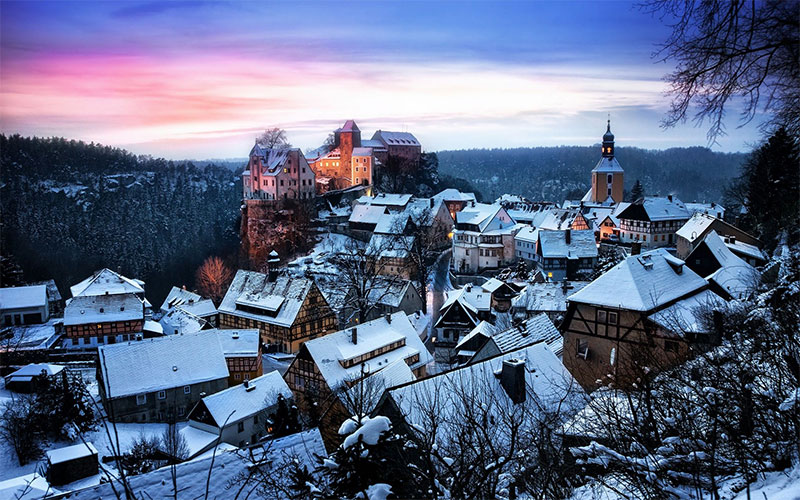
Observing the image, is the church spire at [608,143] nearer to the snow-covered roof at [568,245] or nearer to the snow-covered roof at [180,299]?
the snow-covered roof at [568,245]

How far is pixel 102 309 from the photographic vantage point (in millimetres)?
36125

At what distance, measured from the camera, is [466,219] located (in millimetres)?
52031

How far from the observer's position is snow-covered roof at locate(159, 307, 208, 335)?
37625mm

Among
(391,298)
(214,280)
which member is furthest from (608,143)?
(214,280)

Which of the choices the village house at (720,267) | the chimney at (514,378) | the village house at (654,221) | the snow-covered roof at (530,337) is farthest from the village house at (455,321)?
the village house at (654,221)

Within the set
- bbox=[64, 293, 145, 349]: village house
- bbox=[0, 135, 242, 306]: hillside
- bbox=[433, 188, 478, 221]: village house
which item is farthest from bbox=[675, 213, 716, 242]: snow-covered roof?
bbox=[0, 135, 242, 306]: hillside

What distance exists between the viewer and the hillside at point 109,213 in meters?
71.9

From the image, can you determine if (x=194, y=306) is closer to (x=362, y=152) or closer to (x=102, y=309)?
(x=102, y=309)

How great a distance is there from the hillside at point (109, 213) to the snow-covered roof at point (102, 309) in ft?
98.9

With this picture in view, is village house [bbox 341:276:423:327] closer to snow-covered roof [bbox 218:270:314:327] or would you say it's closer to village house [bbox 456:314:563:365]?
snow-covered roof [bbox 218:270:314:327]

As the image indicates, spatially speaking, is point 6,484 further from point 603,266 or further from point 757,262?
point 603,266

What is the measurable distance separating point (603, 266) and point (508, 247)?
42.0 ft

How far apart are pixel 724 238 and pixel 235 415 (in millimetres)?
29061

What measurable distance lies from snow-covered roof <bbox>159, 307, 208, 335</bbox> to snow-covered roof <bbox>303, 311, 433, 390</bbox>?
15500 mm
